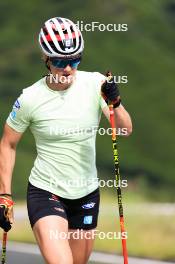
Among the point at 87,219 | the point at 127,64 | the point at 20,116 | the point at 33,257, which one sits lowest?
the point at 87,219

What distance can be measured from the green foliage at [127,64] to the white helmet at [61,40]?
10.5 meters

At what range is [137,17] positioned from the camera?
3025 cm

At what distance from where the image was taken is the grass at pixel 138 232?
12242mm

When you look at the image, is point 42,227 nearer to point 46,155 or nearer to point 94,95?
point 46,155

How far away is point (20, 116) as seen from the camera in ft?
24.6

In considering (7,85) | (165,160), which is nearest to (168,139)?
(165,160)

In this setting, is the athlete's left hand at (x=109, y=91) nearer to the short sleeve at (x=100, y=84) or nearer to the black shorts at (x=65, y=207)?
the short sleeve at (x=100, y=84)

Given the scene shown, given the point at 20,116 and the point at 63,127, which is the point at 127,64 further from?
the point at 63,127

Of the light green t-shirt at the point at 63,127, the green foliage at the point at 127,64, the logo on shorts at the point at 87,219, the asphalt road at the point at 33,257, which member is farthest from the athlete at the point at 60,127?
the green foliage at the point at 127,64

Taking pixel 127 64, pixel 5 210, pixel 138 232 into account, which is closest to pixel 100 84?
pixel 5 210

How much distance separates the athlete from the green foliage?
406 inches

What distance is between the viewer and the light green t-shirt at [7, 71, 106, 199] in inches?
293

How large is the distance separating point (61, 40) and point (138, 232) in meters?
6.37

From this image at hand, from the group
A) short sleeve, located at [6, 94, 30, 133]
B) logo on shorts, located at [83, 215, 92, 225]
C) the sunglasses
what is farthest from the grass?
the sunglasses
